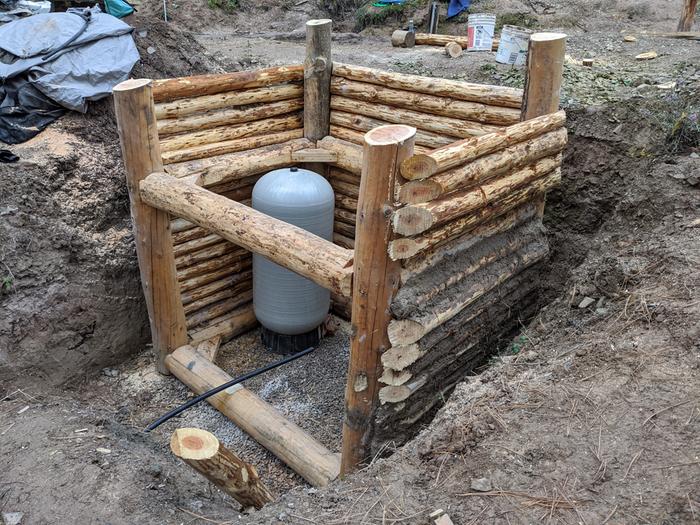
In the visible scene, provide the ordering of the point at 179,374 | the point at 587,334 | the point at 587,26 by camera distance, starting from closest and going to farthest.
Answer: the point at 587,334
the point at 179,374
the point at 587,26

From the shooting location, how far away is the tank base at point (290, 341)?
640 cm

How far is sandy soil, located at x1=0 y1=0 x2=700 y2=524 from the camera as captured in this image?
2.79 metres

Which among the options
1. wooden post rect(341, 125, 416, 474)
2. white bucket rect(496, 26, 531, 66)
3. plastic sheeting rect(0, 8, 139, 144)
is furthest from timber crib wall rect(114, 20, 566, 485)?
white bucket rect(496, 26, 531, 66)

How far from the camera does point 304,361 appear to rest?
6.31m

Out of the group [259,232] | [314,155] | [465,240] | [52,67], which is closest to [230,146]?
[314,155]

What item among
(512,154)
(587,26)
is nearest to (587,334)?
(512,154)

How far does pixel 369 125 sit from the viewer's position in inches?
234

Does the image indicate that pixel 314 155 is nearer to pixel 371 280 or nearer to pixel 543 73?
pixel 543 73

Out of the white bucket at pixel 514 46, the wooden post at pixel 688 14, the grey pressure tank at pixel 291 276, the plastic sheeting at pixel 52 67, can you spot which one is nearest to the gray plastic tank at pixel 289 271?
the grey pressure tank at pixel 291 276

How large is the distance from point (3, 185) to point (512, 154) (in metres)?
4.68

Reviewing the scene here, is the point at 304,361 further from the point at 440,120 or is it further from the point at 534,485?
the point at 534,485

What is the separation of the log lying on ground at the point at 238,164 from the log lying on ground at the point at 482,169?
2614mm

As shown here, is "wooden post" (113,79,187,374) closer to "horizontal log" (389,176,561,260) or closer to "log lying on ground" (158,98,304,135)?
"log lying on ground" (158,98,304,135)

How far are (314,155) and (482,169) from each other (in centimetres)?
265
